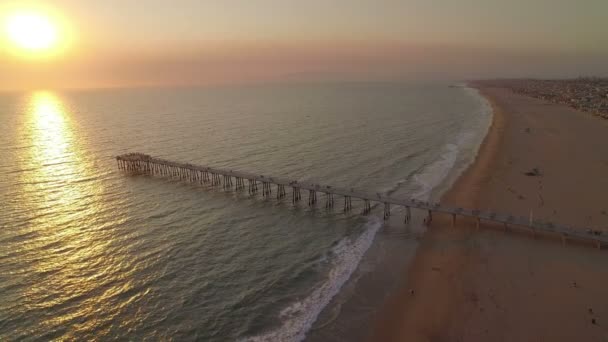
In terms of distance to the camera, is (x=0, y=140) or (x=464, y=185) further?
(x=0, y=140)

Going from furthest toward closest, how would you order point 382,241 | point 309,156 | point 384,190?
point 309,156 → point 384,190 → point 382,241

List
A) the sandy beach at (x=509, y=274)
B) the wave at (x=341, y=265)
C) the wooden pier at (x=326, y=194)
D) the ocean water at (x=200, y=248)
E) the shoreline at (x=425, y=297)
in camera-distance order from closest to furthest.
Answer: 1. the sandy beach at (x=509, y=274)
2. the shoreline at (x=425, y=297)
3. the wave at (x=341, y=265)
4. the ocean water at (x=200, y=248)
5. the wooden pier at (x=326, y=194)

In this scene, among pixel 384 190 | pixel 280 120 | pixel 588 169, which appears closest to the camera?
pixel 384 190

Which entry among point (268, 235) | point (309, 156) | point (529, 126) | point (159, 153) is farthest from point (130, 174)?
point (529, 126)

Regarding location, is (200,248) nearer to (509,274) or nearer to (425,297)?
(425,297)

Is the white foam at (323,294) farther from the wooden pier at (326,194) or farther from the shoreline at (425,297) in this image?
the wooden pier at (326,194)

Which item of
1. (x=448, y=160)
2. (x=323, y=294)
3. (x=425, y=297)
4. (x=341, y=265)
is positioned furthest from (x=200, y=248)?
(x=448, y=160)

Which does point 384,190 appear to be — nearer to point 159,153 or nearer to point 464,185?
point 464,185

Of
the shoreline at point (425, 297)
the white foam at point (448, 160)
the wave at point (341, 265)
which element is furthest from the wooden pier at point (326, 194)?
the white foam at point (448, 160)
